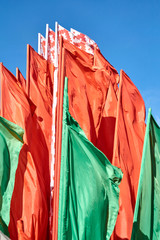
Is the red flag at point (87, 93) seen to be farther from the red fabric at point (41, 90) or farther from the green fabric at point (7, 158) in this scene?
the green fabric at point (7, 158)

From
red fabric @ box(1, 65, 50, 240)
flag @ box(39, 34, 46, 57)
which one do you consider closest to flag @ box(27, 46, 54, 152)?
red fabric @ box(1, 65, 50, 240)

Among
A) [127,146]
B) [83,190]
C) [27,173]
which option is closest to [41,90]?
[27,173]

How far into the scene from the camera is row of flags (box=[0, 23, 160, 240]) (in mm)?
4254

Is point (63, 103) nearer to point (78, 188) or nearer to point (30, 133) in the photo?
point (78, 188)

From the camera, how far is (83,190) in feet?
14.1

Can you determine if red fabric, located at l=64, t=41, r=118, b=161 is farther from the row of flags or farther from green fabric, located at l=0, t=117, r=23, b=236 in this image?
green fabric, located at l=0, t=117, r=23, b=236

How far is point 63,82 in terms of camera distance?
15.3ft

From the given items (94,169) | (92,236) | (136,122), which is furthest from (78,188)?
(136,122)

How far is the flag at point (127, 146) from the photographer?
5.68m

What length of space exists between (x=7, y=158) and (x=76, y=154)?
114 centimetres

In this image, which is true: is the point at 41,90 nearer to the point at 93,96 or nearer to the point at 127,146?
the point at 93,96

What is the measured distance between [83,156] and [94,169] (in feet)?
0.69

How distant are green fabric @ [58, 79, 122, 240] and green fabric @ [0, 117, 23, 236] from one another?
961mm

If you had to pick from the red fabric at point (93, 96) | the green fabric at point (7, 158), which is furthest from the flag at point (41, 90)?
the green fabric at point (7, 158)
